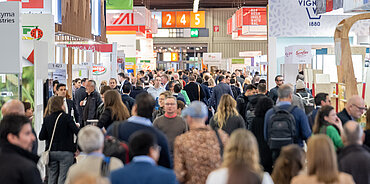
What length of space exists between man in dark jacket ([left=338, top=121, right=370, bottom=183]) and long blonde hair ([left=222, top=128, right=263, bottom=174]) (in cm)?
97

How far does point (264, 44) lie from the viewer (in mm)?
41906

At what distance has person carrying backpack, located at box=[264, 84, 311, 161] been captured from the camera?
5910mm

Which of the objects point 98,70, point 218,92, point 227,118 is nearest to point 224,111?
point 227,118

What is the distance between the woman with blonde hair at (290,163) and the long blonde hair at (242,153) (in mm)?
277

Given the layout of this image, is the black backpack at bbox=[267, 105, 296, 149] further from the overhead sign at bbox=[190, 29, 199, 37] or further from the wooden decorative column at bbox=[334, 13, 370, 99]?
the overhead sign at bbox=[190, 29, 199, 37]

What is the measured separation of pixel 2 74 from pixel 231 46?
3495cm

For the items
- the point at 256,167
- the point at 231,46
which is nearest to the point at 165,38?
the point at 231,46

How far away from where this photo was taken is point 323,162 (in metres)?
3.41

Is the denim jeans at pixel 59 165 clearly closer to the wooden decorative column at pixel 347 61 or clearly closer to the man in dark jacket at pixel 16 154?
the man in dark jacket at pixel 16 154

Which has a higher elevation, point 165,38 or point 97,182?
point 165,38

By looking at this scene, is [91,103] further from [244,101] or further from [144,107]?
[144,107]

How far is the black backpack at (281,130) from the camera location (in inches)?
233

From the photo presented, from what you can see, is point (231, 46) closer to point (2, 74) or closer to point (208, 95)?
point (208, 95)

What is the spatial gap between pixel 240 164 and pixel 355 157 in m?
1.13
